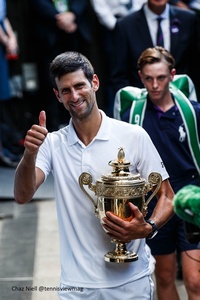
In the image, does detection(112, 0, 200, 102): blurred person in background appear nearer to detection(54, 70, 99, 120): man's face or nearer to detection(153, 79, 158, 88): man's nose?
detection(153, 79, 158, 88): man's nose

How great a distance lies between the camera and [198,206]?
13.9 ft

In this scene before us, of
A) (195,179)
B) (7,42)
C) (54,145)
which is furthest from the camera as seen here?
(7,42)

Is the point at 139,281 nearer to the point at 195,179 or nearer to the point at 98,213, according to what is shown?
the point at 98,213

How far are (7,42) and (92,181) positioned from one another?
6.10 metres

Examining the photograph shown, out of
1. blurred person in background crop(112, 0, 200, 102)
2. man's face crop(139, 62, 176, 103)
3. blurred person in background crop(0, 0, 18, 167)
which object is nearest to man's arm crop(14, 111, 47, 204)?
man's face crop(139, 62, 176, 103)

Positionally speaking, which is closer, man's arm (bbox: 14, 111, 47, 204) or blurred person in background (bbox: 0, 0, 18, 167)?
man's arm (bbox: 14, 111, 47, 204)

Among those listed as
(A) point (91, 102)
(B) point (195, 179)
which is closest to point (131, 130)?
(A) point (91, 102)

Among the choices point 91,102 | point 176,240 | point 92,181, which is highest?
point 91,102

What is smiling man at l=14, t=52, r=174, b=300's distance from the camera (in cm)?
506

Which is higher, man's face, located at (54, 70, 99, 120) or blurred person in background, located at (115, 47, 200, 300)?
man's face, located at (54, 70, 99, 120)

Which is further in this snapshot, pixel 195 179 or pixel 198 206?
pixel 195 179

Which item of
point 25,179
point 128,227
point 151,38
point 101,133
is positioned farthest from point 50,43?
point 128,227

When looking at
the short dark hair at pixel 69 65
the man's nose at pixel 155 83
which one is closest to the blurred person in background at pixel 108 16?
the man's nose at pixel 155 83

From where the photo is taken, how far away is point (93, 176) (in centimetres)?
509
